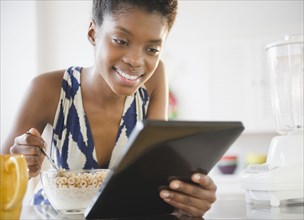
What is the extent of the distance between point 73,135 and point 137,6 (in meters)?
0.45

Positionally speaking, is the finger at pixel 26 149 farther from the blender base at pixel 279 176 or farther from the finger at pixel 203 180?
the blender base at pixel 279 176

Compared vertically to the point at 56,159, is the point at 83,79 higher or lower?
higher

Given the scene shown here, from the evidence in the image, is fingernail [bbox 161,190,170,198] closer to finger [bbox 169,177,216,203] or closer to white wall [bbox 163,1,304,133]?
finger [bbox 169,177,216,203]

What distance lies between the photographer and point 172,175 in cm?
69

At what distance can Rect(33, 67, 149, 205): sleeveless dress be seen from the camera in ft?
4.11

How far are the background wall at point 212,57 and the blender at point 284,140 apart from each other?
2388mm

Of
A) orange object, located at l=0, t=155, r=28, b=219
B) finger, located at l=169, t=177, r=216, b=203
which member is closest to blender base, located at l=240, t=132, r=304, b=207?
finger, located at l=169, t=177, r=216, b=203

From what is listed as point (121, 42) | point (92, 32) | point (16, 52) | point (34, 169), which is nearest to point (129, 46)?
point (121, 42)

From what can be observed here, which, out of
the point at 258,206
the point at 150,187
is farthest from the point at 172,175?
the point at 258,206

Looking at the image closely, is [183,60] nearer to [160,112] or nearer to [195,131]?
[160,112]

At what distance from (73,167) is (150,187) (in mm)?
622

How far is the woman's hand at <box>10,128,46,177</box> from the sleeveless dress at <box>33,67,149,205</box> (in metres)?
0.35

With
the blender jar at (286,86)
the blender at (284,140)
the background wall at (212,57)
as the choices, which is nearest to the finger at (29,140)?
the blender at (284,140)

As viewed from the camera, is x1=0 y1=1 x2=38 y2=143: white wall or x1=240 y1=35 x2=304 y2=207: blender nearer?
x1=240 y1=35 x2=304 y2=207: blender
